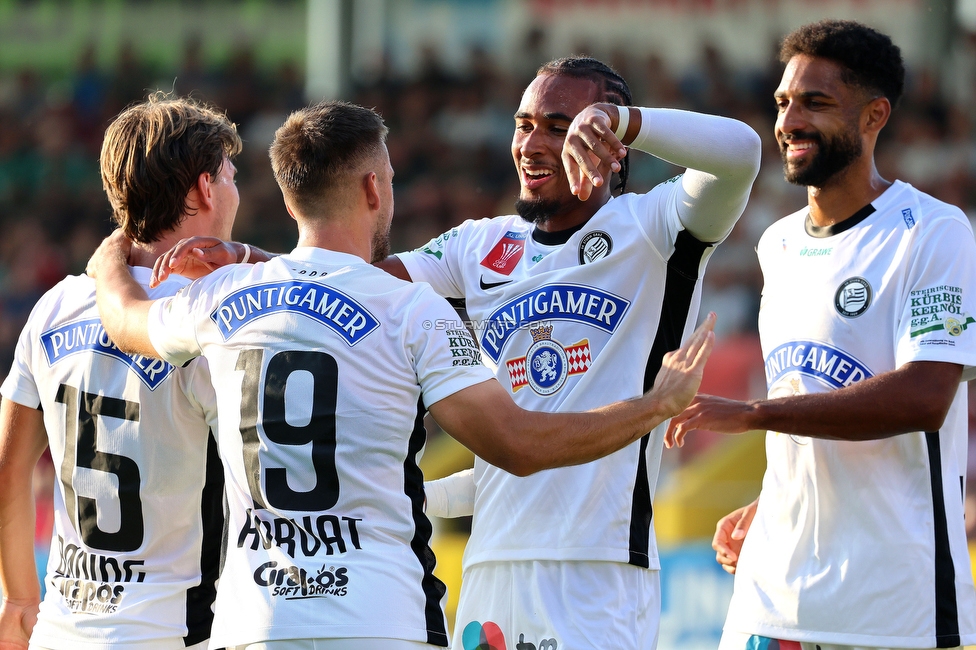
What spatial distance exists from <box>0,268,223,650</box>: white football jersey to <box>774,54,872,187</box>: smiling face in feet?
7.31

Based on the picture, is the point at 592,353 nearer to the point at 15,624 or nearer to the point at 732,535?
the point at 732,535

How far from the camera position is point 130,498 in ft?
12.3

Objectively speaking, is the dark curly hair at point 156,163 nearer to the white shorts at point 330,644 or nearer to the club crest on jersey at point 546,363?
the club crest on jersey at point 546,363

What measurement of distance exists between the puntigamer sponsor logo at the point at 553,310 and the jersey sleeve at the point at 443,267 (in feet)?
1.09

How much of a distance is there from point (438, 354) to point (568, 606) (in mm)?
1057

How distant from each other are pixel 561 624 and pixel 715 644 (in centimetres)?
472

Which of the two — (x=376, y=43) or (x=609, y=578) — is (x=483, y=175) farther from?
(x=609, y=578)

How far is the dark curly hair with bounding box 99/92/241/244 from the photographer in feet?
12.8

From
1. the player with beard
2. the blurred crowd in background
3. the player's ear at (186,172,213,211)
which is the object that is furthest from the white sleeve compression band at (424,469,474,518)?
the blurred crowd in background

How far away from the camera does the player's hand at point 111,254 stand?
3873 millimetres

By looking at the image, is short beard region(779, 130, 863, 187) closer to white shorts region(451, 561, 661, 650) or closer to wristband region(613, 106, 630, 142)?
wristband region(613, 106, 630, 142)

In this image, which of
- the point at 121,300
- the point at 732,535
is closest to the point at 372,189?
the point at 121,300

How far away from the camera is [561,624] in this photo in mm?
3754

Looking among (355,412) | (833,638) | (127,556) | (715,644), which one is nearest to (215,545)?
(127,556)
